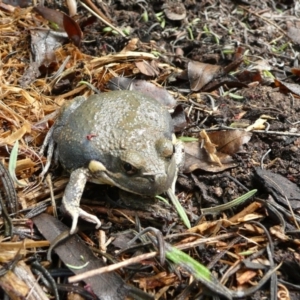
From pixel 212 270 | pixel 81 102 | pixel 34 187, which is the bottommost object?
pixel 212 270

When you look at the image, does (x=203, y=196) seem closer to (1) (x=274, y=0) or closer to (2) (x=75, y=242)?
(2) (x=75, y=242)

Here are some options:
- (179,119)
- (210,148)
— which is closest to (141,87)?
(179,119)

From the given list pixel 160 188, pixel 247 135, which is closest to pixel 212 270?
pixel 160 188

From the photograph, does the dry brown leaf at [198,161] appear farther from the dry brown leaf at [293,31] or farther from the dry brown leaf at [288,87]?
the dry brown leaf at [293,31]

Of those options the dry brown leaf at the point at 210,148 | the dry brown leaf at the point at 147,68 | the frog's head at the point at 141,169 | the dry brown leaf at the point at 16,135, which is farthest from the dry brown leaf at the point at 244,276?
the dry brown leaf at the point at 147,68

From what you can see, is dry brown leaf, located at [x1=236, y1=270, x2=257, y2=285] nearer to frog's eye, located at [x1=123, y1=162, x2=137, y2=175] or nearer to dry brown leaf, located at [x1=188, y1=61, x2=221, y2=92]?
frog's eye, located at [x1=123, y1=162, x2=137, y2=175]

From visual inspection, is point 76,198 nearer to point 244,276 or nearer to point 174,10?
point 244,276

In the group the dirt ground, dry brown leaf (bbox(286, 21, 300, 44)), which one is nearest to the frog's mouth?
the dirt ground
